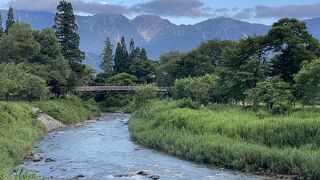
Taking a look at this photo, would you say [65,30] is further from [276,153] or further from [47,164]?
[276,153]

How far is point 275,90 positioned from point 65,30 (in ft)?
177

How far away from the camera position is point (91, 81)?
403 ft

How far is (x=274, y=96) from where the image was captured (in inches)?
→ 1806

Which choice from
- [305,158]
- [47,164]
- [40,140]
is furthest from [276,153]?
[40,140]

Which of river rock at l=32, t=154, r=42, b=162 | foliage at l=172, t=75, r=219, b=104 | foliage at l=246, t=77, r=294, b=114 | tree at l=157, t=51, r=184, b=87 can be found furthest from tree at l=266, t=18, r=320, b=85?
tree at l=157, t=51, r=184, b=87

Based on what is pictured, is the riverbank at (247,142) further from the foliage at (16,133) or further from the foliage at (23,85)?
the foliage at (23,85)

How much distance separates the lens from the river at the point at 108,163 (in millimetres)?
29484

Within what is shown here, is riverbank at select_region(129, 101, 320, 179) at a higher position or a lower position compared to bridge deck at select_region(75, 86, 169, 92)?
lower

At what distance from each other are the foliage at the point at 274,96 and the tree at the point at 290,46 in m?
Result: 4.94

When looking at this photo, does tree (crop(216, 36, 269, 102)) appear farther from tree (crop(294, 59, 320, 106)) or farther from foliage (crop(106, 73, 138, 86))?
foliage (crop(106, 73, 138, 86))

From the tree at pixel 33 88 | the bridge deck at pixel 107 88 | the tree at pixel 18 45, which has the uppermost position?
the tree at pixel 18 45

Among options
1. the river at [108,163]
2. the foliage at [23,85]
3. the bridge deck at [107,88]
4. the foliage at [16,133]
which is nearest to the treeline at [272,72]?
the river at [108,163]

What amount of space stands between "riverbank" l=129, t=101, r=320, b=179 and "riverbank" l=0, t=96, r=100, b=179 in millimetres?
11760

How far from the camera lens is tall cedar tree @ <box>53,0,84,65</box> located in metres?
89.8
